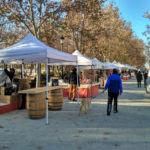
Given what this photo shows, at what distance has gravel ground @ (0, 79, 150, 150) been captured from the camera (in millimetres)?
4195

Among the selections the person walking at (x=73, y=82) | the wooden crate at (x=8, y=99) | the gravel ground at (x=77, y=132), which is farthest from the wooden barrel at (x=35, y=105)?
the person walking at (x=73, y=82)

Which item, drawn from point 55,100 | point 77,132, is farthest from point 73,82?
point 77,132

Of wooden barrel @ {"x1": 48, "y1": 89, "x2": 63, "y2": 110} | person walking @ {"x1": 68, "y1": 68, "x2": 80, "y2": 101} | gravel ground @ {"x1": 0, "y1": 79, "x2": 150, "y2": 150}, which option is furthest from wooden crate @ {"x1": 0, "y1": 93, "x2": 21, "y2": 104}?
person walking @ {"x1": 68, "y1": 68, "x2": 80, "y2": 101}

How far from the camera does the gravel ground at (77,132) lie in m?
4.20

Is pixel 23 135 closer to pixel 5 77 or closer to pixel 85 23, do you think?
pixel 5 77

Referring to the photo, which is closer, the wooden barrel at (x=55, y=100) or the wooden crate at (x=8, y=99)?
the wooden crate at (x=8, y=99)

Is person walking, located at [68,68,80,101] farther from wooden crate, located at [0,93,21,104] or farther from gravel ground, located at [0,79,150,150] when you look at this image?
wooden crate, located at [0,93,21,104]

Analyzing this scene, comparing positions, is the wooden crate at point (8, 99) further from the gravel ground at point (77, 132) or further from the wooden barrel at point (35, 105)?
the wooden barrel at point (35, 105)

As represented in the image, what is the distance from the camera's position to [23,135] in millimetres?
4855

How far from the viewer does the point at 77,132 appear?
16.7 ft

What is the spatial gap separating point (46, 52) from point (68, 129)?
253 cm

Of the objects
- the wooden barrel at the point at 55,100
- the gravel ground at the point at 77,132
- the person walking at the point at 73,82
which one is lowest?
the gravel ground at the point at 77,132

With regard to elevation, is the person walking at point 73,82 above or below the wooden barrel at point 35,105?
above

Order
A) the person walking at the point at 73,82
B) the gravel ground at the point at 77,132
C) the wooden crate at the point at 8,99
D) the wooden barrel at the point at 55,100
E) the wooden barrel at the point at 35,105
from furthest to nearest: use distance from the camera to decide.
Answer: the person walking at the point at 73,82, the wooden barrel at the point at 55,100, the wooden crate at the point at 8,99, the wooden barrel at the point at 35,105, the gravel ground at the point at 77,132
